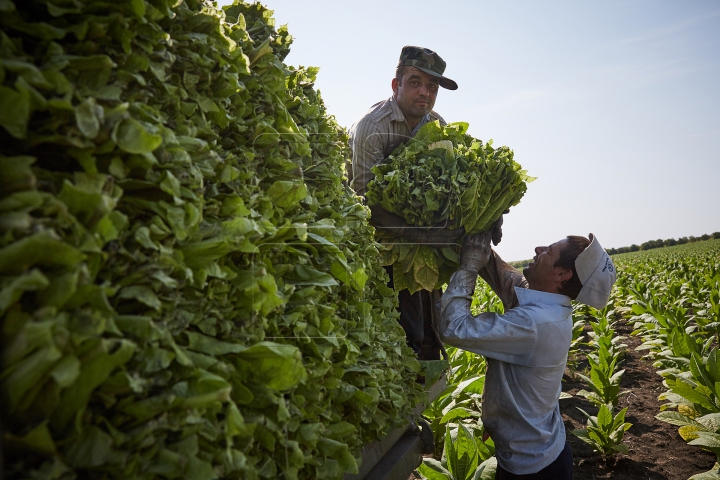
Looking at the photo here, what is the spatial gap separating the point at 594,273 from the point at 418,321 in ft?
3.84

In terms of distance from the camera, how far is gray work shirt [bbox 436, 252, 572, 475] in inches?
106

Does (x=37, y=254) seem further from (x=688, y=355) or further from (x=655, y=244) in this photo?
(x=655, y=244)

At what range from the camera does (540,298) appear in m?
2.89

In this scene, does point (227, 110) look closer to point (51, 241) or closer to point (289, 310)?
point (289, 310)

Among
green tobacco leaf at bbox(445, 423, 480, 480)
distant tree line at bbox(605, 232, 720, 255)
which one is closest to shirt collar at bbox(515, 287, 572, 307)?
green tobacco leaf at bbox(445, 423, 480, 480)

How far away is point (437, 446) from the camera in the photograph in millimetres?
4297

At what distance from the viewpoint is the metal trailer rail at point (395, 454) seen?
198cm

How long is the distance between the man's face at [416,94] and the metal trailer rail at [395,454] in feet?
5.99

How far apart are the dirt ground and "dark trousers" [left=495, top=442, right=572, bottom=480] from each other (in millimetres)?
1934

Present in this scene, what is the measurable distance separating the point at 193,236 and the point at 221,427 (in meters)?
0.42

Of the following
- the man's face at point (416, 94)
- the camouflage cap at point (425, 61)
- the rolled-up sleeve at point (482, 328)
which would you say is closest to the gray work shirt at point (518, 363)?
the rolled-up sleeve at point (482, 328)

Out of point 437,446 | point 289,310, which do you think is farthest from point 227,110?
point 437,446

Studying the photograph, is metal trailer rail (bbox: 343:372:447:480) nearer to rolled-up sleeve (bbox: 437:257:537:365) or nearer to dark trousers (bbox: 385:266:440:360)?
rolled-up sleeve (bbox: 437:257:537:365)

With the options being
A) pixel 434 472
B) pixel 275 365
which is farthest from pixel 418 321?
pixel 275 365
